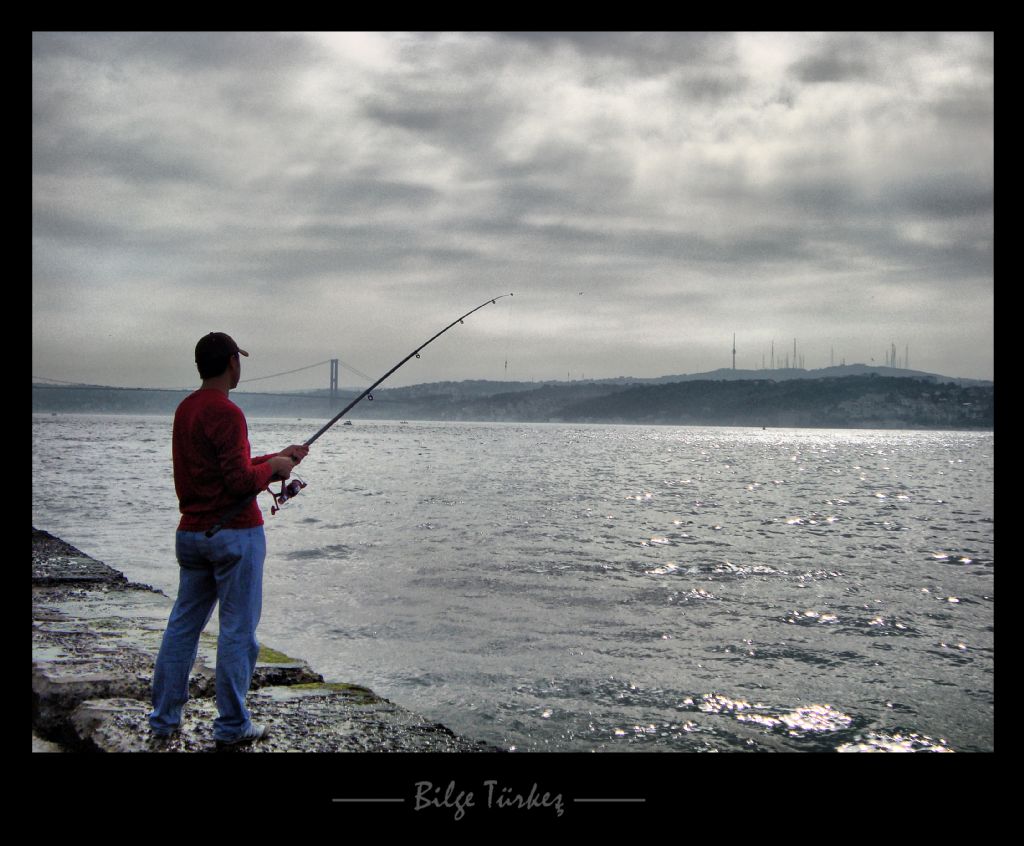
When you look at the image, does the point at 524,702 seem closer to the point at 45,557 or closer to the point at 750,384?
the point at 45,557

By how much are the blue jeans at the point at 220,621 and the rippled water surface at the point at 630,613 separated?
246 cm

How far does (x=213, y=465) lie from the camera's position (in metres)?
3.44

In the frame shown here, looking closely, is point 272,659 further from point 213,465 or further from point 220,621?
point 213,465

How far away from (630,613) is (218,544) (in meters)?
6.99

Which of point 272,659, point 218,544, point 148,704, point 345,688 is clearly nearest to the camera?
point 218,544

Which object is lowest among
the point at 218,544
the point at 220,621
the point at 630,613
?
the point at 630,613

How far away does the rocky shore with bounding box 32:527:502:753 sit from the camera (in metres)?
3.68

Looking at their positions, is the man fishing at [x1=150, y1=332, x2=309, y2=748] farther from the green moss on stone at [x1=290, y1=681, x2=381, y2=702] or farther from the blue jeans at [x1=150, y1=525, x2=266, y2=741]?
the green moss on stone at [x1=290, y1=681, x2=381, y2=702]

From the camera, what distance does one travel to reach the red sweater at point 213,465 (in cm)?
339

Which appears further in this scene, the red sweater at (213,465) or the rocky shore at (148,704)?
the rocky shore at (148,704)

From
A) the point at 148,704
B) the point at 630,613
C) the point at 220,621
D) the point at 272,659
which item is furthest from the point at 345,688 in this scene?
the point at 630,613

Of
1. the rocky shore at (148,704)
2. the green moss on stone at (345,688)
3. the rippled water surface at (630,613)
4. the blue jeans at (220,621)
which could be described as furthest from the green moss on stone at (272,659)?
the blue jeans at (220,621)

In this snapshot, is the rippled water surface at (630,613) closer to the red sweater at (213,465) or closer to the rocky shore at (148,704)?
the rocky shore at (148,704)

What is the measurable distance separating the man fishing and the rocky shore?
223mm
